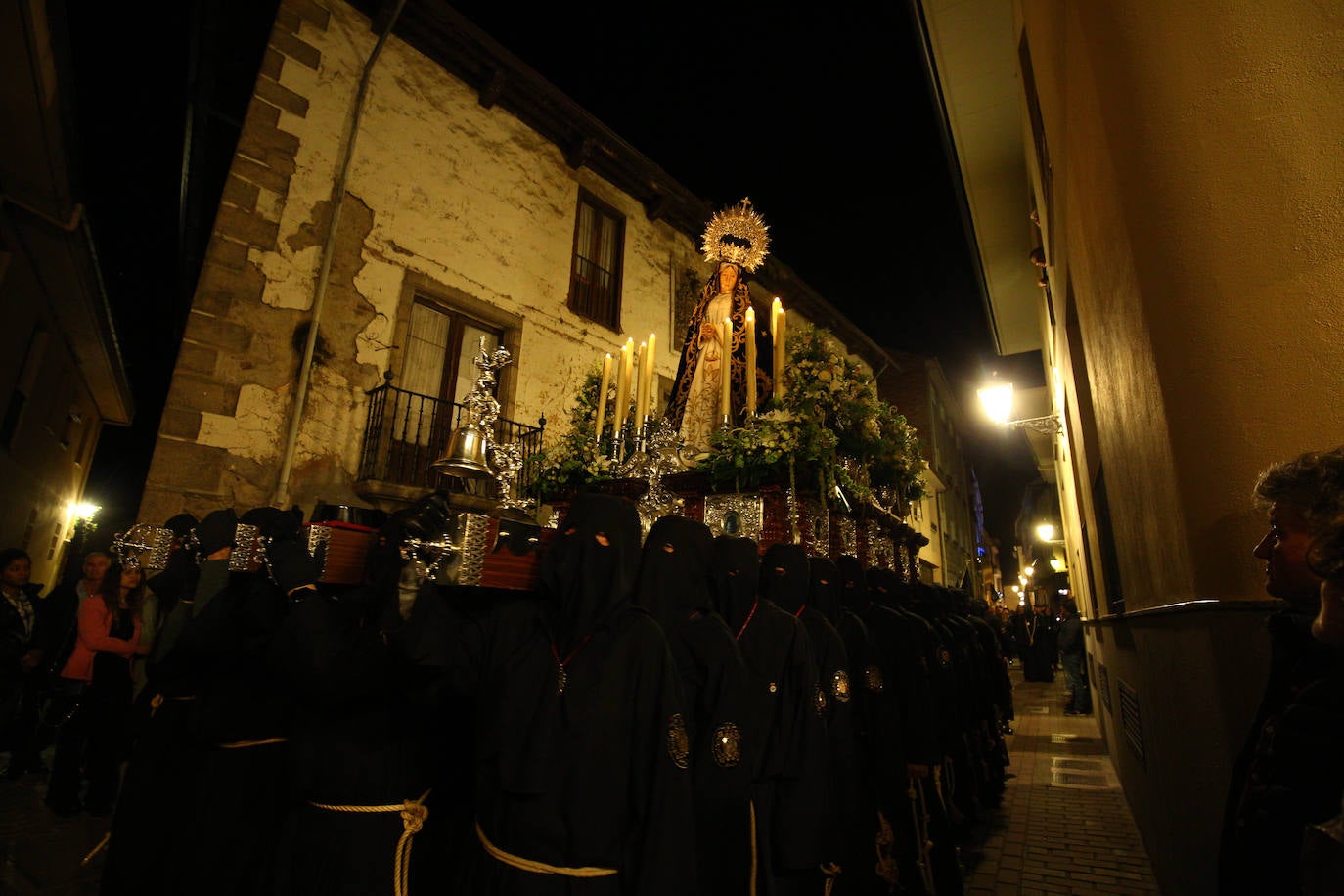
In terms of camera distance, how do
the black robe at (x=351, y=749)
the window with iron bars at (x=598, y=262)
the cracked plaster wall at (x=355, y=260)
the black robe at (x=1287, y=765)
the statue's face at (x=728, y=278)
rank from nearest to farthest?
the black robe at (x=1287, y=765) < the black robe at (x=351, y=749) < the statue's face at (x=728, y=278) < the cracked plaster wall at (x=355, y=260) < the window with iron bars at (x=598, y=262)

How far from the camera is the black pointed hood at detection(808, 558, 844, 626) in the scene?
376 centimetres

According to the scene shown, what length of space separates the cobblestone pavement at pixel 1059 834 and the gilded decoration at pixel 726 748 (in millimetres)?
2982

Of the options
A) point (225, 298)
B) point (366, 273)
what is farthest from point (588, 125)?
point (225, 298)

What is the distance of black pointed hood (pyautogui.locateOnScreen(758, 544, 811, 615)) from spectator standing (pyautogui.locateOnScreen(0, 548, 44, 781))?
5398 millimetres

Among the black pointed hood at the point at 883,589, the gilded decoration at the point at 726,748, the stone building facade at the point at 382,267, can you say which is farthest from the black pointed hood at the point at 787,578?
the stone building facade at the point at 382,267

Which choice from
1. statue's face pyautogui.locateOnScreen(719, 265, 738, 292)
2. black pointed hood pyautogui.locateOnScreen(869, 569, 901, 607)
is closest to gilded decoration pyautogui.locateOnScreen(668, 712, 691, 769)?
black pointed hood pyautogui.locateOnScreen(869, 569, 901, 607)

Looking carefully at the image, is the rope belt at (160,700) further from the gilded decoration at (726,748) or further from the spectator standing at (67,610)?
the spectator standing at (67,610)

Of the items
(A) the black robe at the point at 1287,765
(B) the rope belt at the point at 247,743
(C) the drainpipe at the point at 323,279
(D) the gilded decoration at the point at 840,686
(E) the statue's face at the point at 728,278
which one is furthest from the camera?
(C) the drainpipe at the point at 323,279

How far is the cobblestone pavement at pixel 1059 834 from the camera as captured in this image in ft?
14.0

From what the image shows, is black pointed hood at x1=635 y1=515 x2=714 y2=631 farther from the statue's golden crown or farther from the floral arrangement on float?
the statue's golden crown

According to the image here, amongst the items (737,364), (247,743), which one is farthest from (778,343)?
(247,743)

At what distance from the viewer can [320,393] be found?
25.0 ft

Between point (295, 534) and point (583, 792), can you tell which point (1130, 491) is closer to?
point (583, 792)

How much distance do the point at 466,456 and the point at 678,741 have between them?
1707mm
